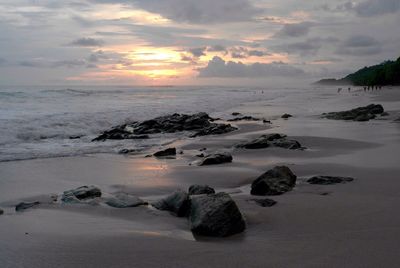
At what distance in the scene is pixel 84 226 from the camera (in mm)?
5715

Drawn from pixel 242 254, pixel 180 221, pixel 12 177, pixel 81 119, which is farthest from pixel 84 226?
pixel 81 119

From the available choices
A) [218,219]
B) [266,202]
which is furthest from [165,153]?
[218,219]

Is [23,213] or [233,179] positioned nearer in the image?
[23,213]

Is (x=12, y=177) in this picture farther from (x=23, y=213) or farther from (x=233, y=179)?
(x=233, y=179)

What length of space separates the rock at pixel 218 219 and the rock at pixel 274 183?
1935mm

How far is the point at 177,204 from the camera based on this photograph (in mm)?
6223

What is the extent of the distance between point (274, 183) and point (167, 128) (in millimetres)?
13421

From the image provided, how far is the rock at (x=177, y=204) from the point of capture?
6.15m

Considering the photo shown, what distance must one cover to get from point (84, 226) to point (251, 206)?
2.35m

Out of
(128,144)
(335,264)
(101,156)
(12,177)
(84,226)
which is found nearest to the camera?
(335,264)

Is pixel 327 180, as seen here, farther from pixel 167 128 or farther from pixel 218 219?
pixel 167 128

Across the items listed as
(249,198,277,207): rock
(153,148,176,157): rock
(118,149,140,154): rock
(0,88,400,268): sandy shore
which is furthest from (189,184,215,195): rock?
(118,149,140,154): rock

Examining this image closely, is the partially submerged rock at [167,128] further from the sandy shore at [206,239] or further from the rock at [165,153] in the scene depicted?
the sandy shore at [206,239]

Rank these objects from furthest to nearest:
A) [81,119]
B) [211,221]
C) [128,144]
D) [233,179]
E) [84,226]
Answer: [81,119] → [128,144] → [233,179] → [84,226] → [211,221]
